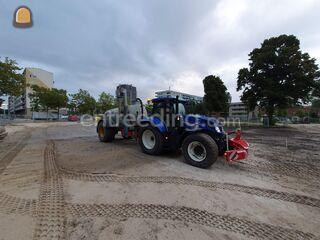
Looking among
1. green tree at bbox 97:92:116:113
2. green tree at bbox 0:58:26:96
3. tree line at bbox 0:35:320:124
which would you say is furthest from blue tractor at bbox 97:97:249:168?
green tree at bbox 97:92:116:113

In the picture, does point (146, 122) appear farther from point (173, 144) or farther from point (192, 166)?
point (192, 166)

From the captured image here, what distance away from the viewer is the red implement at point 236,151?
18.9 ft

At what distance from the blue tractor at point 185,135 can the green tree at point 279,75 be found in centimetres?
2045

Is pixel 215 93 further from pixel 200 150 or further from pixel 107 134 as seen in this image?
pixel 200 150

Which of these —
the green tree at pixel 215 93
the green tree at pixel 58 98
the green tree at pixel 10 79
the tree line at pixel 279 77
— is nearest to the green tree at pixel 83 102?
the green tree at pixel 58 98

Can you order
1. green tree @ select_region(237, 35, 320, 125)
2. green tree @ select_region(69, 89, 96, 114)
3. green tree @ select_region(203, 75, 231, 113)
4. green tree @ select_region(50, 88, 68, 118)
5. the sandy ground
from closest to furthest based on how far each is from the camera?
the sandy ground, green tree @ select_region(237, 35, 320, 125), green tree @ select_region(203, 75, 231, 113), green tree @ select_region(50, 88, 68, 118), green tree @ select_region(69, 89, 96, 114)

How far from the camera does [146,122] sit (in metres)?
7.59

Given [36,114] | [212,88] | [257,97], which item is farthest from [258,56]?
[36,114]

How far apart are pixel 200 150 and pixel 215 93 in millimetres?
32045

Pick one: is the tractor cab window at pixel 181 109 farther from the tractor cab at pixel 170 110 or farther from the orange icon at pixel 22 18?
the orange icon at pixel 22 18

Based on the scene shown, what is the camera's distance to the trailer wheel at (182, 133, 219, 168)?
5658 mm

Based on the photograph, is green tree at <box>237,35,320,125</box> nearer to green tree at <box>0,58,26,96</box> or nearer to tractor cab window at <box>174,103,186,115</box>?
tractor cab window at <box>174,103,186,115</box>

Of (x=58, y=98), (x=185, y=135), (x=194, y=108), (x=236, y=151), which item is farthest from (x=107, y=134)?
(x=58, y=98)

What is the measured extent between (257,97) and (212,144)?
76.7ft
